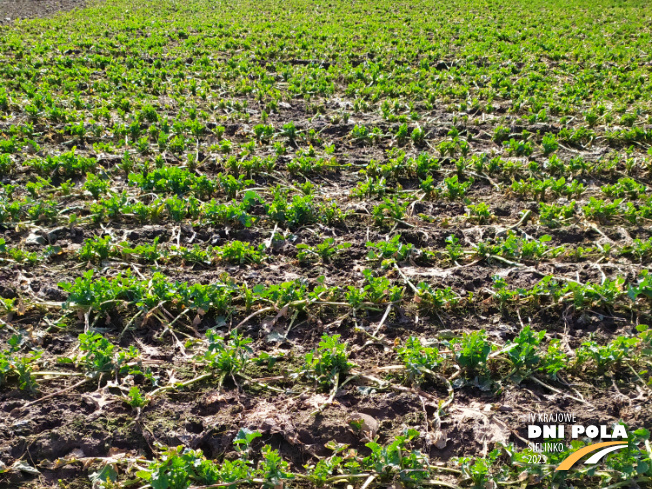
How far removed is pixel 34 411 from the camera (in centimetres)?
286

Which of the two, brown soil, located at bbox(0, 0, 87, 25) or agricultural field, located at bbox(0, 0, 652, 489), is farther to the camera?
brown soil, located at bbox(0, 0, 87, 25)

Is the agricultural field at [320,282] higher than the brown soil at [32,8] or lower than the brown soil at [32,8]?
lower

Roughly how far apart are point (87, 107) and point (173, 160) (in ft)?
7.44

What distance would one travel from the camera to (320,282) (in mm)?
3812

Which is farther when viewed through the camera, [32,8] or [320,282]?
[32,8]

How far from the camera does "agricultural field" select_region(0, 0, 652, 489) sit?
8.96ft

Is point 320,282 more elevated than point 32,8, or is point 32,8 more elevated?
point 32,8

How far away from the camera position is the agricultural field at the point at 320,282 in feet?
8.96

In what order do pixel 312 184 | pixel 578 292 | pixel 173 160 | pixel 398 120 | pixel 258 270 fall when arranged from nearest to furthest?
pixel 578 292
pixel 258 270
pixel 312 184
pixel 173 160
pixel 398 120

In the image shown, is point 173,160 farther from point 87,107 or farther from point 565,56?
point 565,56

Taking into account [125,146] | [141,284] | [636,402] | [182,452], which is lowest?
[636,402]

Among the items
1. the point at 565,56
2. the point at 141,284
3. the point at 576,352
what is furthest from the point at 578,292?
the point at 565,56

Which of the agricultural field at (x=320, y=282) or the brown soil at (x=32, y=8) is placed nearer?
the agricultural field at (x=320, y=282)

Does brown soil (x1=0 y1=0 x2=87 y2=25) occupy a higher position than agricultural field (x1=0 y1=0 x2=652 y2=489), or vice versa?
brown soil (x1=0 y1=0 x2=87 y2=25)
